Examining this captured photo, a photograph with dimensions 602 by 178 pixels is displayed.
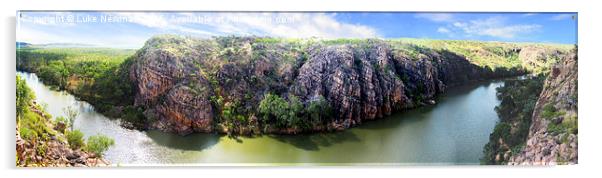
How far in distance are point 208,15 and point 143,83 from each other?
43.7 inches

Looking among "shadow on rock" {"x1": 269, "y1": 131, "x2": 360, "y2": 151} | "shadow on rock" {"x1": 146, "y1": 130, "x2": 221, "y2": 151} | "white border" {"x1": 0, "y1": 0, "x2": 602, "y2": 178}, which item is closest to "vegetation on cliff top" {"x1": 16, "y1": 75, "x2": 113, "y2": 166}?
"white border" {"x1": 0, "y1": 0, "x2": 602, "y2": 178}

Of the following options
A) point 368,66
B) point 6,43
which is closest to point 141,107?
point 6,43

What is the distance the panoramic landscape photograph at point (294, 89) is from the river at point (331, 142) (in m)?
0.01

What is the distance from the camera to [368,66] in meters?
5.70

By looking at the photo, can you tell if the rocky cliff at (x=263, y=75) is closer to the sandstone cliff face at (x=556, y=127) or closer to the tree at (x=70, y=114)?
the sandstone cliff face at (x=556, y=127)

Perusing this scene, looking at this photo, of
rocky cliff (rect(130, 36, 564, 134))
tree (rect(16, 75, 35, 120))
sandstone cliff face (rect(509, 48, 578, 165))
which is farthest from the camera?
rocky cliff (rect(130, 36, 564, 134))

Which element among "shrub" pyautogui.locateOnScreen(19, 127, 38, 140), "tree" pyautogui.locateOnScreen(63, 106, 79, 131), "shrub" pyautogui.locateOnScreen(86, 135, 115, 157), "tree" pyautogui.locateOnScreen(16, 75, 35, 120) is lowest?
"shrub" pyautogui.locateOnScreen(86, 135, 115, 157)

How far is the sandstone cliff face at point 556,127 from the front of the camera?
529cm

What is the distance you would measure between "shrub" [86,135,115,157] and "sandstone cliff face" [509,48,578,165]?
14.5 feet

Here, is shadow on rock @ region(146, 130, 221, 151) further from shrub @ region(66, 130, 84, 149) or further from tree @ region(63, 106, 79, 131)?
tree @ region(63, 106, 79, 131)

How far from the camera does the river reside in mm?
5422
